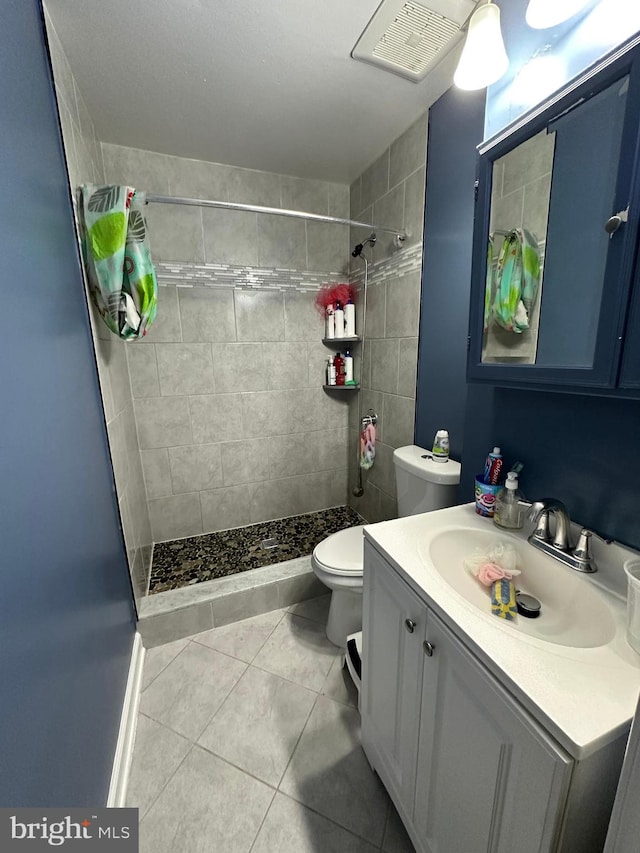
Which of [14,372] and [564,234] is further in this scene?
[564,234]

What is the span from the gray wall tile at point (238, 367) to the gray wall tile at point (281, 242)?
0.55 metres

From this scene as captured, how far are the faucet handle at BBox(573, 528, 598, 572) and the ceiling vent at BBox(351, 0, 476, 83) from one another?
5.30 feet

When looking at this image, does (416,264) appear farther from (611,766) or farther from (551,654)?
(611,766)

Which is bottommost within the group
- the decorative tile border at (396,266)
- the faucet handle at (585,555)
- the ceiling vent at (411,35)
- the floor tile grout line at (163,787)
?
the floor tile grout line at (163,787)

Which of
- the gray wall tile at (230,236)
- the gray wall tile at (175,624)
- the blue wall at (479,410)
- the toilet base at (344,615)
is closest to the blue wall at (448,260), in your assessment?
the blue wall at (479,410)

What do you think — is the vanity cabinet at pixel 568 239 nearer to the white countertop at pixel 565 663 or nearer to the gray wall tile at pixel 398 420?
the white countertop at pixel 565 663

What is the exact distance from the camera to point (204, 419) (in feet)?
7.21

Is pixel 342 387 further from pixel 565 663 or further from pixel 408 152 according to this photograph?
pixel 565 663

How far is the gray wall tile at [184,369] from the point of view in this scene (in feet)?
6.69

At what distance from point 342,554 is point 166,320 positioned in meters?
1.67

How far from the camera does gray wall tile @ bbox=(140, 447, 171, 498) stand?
6.94 ft

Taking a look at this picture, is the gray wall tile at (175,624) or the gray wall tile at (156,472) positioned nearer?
the gray wall tile at (175,624)

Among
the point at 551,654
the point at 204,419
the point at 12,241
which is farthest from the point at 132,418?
the point at 551,654

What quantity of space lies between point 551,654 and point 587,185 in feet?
3.31
